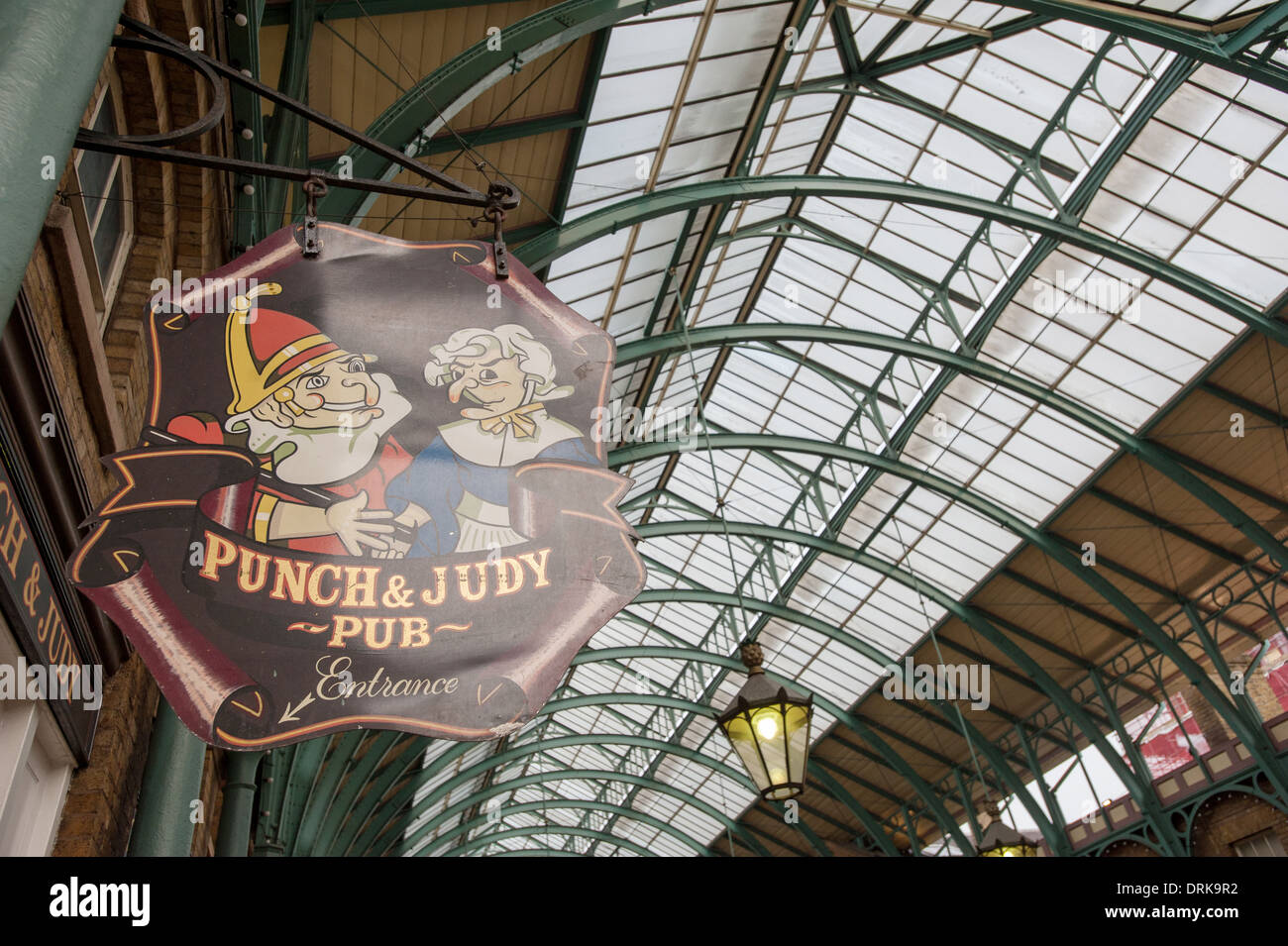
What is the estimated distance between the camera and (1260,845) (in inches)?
783

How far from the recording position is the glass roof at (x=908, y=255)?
1366cm


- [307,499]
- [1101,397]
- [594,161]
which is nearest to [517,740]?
[1101,397]

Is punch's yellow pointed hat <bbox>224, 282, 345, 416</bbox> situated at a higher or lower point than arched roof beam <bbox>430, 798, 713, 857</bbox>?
lower

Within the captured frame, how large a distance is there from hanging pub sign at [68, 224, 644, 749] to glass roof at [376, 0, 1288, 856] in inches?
307

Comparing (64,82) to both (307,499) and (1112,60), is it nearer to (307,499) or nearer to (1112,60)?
(307,499)

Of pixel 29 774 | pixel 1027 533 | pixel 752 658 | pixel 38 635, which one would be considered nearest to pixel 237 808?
pixel 29 774

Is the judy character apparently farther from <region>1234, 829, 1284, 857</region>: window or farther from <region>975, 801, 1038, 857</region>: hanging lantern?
<region>1234, 829, 1284, 857</region>: window

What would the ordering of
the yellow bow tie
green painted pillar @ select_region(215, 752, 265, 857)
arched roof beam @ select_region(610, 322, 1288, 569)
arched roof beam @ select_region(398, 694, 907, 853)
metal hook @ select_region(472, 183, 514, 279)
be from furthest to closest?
arched roof beam @ select_region(398, 694, 907, 853) < arched roof beam @ select_region(610, 322, 1288, 569) < green painted pillar @ select_region(215, 752, 265, 857) < metal hook @ select_region(472, 183, 514, 279) < the yellow bow tie

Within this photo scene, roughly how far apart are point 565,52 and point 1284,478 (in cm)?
1534

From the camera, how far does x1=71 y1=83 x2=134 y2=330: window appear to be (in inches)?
205

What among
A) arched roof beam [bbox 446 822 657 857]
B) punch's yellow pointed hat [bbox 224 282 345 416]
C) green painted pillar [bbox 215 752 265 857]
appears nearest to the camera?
punch's yellow pointed hat [bbox 224 282 345 416]

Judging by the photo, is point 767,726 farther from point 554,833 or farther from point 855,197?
point 554,833

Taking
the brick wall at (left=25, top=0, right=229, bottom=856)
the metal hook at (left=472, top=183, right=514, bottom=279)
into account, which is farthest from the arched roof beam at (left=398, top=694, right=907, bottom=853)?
the metal hook at (left=472, top=183, right=514, bottom=279)

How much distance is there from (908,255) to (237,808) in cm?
1439
